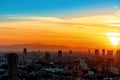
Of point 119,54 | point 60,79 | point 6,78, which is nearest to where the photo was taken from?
A: point 6,78

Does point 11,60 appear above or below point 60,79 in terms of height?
above

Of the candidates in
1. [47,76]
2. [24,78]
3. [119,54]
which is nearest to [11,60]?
[24,78]

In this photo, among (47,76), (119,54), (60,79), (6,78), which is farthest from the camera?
(119,54)

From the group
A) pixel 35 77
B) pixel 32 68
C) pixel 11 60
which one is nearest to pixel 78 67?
pixel 32 68

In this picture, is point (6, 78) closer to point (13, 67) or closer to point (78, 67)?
point (13, 67)

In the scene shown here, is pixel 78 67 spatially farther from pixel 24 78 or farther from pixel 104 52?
pixel 104 52

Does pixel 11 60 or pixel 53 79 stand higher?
pixel 11 60

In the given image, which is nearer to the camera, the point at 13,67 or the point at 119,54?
the point at 13,67

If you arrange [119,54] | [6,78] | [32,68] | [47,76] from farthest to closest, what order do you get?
1. [119,54]
2. [32,68]
3. [47,76]
4. [6,78]

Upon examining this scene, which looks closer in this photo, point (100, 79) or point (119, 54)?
point (100, 79)
